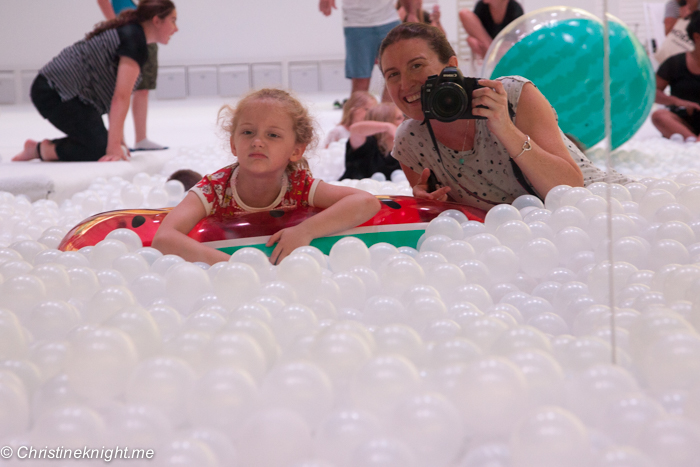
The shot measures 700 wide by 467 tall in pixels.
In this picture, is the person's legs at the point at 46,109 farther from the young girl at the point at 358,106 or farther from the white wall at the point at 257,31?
the white wall at the point at 257,31

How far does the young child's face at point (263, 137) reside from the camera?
1.06m

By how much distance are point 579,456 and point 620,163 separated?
2217 millimetres

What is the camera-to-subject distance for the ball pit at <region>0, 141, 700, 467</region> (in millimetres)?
441

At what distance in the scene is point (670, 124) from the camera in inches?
120

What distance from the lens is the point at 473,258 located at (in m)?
0.91

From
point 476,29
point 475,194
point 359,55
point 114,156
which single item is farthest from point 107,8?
point 475,194

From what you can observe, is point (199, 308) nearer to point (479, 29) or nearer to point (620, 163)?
point (620, 163)

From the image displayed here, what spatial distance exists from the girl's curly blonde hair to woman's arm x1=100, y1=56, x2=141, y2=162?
121cm

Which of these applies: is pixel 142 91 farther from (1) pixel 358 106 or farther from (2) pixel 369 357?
(2) pixel 369 357

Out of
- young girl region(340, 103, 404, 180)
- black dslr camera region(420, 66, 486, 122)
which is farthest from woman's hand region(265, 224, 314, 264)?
young girl region(340, 103, 404, 180)

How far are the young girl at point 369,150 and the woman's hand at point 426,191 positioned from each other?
2.74ft

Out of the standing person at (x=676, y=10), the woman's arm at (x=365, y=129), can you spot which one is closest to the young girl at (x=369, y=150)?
the woman's arm at (x=365, y=129)

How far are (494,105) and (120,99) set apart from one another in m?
1.60

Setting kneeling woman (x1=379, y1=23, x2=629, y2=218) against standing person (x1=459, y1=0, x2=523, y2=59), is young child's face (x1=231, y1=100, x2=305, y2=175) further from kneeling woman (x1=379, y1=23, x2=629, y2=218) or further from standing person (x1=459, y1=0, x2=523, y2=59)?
standing person (x1=459, y1=0, x2=523, y2=59)
